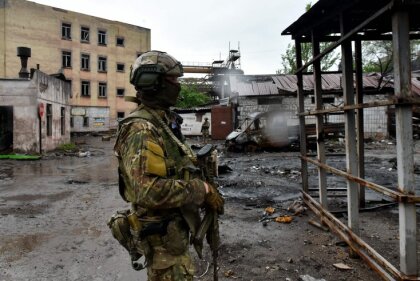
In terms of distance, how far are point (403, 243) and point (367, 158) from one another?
10370 millimetres

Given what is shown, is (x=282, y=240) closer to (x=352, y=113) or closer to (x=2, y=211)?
(x=352, y=113)

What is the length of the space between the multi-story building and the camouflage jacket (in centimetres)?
2682

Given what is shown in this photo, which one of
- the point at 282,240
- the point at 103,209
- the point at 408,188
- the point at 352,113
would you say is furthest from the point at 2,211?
the point at 408,188

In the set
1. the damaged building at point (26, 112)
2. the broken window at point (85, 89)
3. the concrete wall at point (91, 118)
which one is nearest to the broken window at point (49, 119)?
the damaged building at point (26, 112)

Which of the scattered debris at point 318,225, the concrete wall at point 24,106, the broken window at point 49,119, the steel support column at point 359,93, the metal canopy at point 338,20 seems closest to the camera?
the metal canopy at point 338,20

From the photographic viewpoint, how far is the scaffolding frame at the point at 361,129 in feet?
8.99

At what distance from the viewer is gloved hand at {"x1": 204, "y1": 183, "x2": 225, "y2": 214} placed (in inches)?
84.7

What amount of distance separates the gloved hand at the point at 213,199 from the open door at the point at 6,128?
55.3ft

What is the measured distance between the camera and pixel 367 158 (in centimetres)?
1233

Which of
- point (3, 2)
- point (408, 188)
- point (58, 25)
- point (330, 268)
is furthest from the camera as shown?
point (58, 25)

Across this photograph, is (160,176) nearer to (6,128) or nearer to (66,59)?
(6,128)

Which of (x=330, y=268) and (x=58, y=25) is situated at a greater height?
(x=58, y=25)

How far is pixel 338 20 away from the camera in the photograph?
479cm

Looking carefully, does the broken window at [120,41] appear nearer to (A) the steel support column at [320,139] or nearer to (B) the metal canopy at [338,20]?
(B) the metal canopy at [338,20]
